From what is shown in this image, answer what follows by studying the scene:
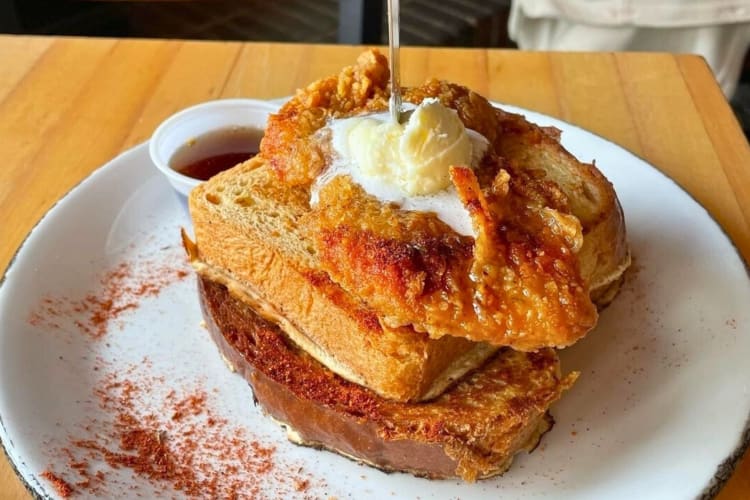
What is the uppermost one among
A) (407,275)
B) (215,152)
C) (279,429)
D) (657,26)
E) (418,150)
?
(418,150)

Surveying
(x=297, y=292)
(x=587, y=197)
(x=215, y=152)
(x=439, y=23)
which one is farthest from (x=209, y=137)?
(x=439, y=23)

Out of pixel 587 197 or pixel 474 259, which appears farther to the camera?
pixel 587 197

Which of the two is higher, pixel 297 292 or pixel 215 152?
pixel 297 292

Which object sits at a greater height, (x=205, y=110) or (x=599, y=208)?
(x=599, y=208)

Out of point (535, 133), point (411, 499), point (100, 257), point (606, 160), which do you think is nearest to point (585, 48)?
point (606, 160)

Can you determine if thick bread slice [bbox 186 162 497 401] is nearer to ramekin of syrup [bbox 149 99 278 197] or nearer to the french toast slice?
the french toast slice

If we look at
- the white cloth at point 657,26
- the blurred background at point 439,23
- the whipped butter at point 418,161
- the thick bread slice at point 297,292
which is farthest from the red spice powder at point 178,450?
the white cloth at point 657,26

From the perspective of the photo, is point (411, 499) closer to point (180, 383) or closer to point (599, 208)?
point (180, 383)

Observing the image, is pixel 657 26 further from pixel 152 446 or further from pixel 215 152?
pixel 152 446

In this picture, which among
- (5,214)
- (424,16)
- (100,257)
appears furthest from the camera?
(424,16)
